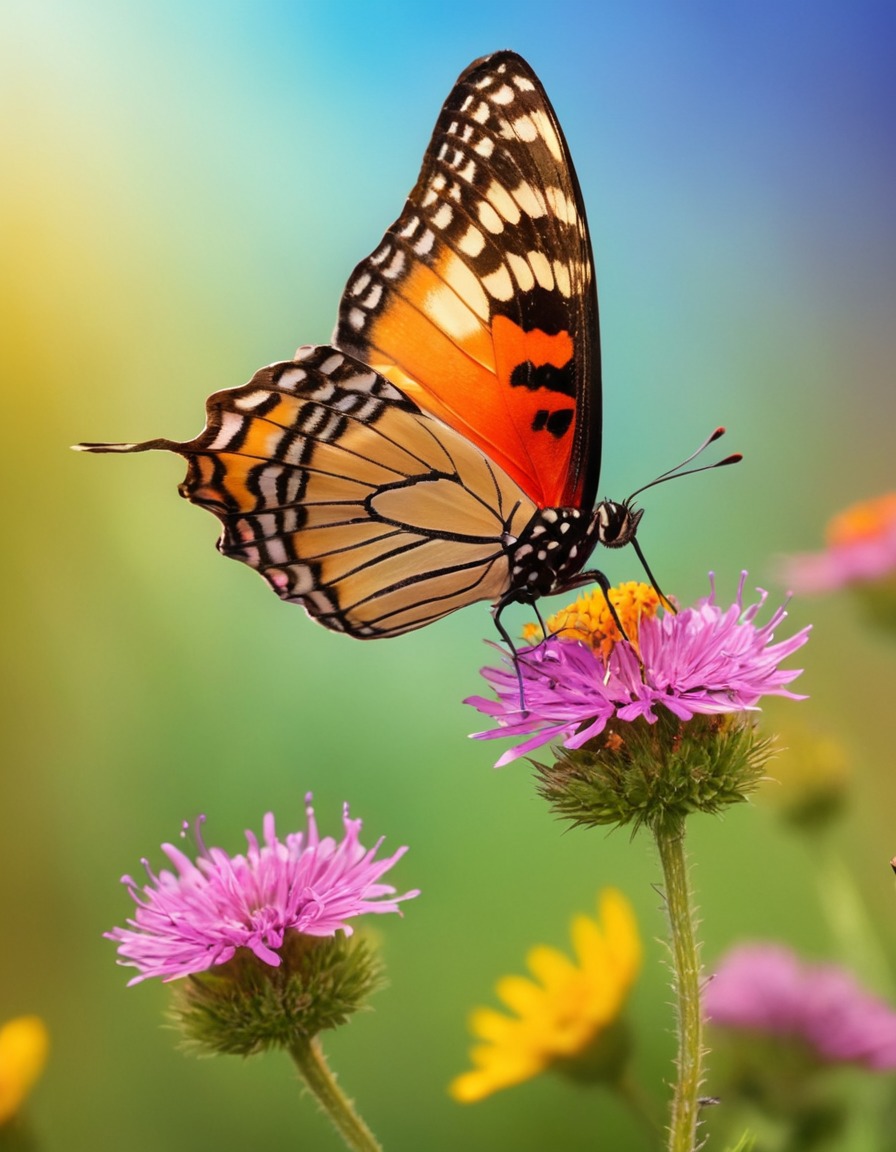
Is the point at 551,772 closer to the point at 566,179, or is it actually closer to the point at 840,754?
the point at 566,179

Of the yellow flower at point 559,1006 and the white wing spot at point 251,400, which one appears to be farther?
the yellow flower at point 559,1006

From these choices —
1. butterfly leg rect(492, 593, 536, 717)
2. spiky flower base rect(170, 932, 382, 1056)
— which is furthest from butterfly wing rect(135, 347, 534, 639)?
spiky flower base rect(170, 932, 382, 1056)

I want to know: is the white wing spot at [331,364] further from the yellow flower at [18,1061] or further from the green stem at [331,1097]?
the yellow flower at [18,1061]

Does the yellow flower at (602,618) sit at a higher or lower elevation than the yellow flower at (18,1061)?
higher

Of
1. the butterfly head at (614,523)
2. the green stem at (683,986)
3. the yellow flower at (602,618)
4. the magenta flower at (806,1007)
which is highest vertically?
the butterfly head at (614,523)

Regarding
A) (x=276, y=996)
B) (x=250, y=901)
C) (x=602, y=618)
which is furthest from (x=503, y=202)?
(x=276, y=996)

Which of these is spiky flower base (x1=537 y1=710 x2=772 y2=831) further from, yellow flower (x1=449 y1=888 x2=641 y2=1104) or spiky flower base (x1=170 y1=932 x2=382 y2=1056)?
yellow flower (x1=449 y1=888 x2=641 y2=1104)

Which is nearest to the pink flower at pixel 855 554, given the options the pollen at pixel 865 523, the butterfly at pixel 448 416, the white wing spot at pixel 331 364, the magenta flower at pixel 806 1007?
the pollen at pixel 865 523
